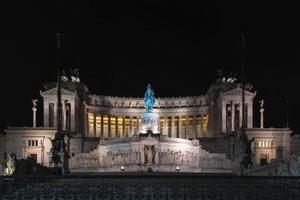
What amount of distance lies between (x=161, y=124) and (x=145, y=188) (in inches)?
4089

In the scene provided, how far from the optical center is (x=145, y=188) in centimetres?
3056

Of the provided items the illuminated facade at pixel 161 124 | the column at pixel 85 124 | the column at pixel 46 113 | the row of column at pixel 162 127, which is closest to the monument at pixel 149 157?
the illuminated facade at pixel 161 124

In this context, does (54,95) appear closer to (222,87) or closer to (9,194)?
(222,87)

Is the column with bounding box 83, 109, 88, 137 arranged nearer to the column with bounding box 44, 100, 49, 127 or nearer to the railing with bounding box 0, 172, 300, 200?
→ the column with bounding box 44, 100, 49, 127

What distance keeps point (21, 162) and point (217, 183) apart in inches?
679

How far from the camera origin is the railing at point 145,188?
29.9 meters

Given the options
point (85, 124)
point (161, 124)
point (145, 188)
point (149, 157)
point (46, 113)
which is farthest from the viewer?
point (161, 124)

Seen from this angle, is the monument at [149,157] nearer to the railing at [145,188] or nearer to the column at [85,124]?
the column at [85,124]

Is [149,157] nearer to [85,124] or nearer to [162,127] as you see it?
[85,124]

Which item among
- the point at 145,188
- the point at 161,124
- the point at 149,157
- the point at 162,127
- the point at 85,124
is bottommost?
the point at 149,157

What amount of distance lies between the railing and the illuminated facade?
52.1 m

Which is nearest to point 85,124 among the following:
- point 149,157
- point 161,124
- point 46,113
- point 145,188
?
point 46,113

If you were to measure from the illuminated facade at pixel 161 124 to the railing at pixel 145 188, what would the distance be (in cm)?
5206

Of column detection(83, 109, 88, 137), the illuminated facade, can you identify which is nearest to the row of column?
the illuminated facade
